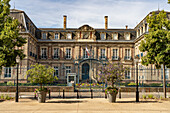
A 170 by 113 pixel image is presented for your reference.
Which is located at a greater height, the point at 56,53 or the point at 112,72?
the point at 56,53

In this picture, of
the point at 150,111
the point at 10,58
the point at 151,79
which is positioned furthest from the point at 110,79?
the point at 151,79

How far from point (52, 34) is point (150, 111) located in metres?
29.5

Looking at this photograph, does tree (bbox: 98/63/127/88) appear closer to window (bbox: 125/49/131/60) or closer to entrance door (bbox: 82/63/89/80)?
entrance door (bbox: 82/63/89/80)

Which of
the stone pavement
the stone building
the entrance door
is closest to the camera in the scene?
the stone pavement

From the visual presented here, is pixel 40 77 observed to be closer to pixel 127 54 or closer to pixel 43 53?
pixel 43 53

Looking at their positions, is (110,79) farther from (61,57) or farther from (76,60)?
(61,57)

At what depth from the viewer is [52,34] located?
1480 inches

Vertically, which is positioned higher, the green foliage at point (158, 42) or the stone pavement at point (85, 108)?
the green foliage at point (158, 42)

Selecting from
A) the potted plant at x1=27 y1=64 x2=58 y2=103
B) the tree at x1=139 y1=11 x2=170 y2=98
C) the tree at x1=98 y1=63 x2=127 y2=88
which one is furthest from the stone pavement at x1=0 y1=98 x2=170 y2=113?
the tree at x1=139 y1=11 x2=170 y2=98

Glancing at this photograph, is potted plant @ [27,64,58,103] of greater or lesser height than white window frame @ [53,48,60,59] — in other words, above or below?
below

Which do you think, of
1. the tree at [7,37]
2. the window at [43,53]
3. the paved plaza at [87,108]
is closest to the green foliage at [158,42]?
the paved plaza at [87,108]

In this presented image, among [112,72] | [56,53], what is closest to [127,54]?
[56,53]

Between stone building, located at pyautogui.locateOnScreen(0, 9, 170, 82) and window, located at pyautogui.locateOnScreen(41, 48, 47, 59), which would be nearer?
stone building, located at pyautogui.locateOnScreen(0, 9, 170, 82)

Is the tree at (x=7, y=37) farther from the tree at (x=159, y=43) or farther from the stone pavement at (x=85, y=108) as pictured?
the tree at (x=159, y=43)
